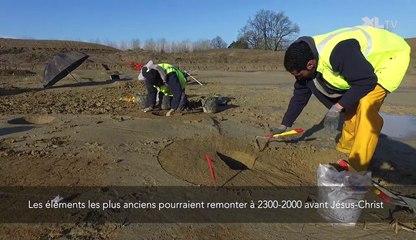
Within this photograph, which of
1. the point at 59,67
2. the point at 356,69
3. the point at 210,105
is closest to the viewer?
the point at 356,69

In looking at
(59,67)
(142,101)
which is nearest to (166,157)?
(142,101)

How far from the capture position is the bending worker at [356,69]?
11.6 feet

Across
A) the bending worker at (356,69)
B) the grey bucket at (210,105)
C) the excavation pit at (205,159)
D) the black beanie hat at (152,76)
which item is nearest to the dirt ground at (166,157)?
the excavation pit at (205,159)

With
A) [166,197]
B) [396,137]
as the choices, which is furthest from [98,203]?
[396,137]

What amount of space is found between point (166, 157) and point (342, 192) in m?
2.23

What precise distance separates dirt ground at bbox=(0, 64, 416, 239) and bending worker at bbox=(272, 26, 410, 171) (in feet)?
3.00

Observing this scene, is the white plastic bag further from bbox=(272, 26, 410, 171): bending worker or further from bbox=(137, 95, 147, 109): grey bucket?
bbox=(137, 95, 147, 109): grey bucket

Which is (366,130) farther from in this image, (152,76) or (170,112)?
(152,76)

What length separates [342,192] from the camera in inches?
129

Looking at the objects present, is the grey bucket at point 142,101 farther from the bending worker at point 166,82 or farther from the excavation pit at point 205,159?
the excavation pit at point 205,159

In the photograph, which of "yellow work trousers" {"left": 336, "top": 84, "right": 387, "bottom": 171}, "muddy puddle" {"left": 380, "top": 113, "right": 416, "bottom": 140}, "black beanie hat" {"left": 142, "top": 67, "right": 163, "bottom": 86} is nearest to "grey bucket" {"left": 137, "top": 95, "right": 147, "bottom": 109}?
"black beanie hat" {"left": 142, "top": 67, "right": 163, "bottom": 86}

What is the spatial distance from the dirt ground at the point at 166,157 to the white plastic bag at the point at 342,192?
119mm

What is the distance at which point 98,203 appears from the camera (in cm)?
359

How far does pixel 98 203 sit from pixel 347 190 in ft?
6.99
